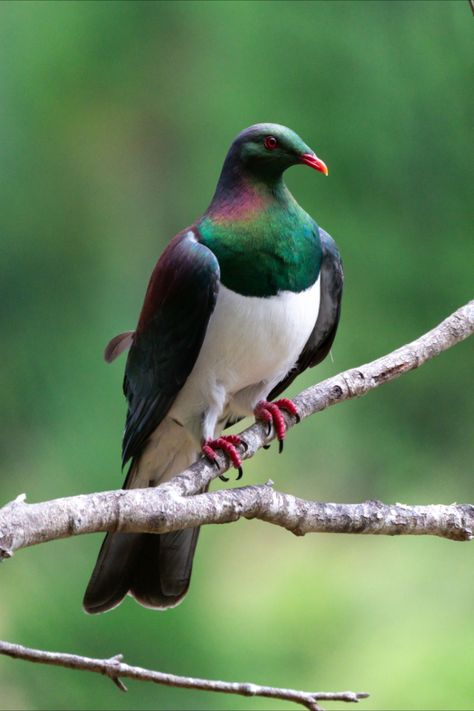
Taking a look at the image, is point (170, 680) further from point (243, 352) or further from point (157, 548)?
point (157, 548)

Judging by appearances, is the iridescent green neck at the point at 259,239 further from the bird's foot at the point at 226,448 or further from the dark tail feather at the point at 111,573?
the dark tail feather at the point at 111,573

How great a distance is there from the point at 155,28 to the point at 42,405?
1517mm

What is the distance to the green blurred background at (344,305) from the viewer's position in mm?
2787

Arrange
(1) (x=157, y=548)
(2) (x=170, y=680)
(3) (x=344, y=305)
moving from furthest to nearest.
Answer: (3) (x=344, y=305), (1) (x=157, y=548), (2) (x=170, y=680)

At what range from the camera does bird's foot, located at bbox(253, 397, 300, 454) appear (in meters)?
2.08

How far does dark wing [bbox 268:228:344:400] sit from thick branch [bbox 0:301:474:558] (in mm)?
299

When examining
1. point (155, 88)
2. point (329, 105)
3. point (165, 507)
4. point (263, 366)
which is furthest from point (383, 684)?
point (155, 88)

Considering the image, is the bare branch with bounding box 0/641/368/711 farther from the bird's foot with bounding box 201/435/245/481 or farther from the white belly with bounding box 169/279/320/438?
the white belly with bounding box 169/279/320/438

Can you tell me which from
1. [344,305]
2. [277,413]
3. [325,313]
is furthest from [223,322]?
[344,305]

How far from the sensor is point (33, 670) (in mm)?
3053

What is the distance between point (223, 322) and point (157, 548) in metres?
0.52

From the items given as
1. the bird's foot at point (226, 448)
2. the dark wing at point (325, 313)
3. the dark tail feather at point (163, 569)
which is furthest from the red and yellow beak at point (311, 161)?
the dark tail feather at point (163, 569)

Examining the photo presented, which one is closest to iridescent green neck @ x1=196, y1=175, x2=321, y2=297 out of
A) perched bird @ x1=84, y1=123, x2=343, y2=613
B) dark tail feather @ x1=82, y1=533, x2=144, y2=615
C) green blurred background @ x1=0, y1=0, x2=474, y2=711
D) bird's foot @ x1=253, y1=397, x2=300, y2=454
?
perched bird @ x1=84, y1=123, x2=343, y2=613

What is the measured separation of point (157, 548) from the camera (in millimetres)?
2342
